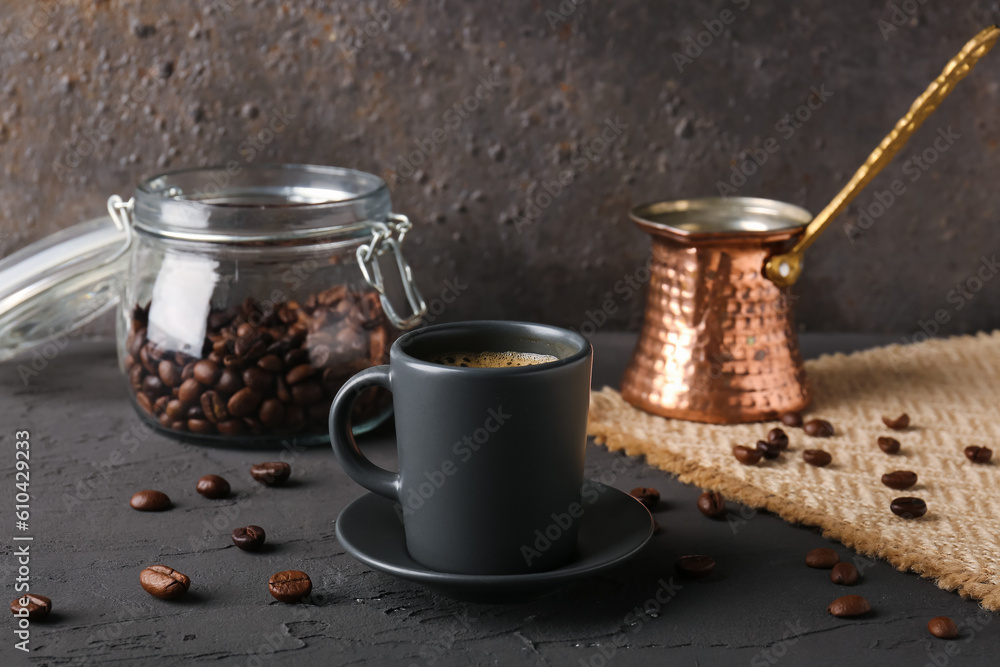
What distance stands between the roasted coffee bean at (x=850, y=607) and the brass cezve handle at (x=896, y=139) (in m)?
0.47

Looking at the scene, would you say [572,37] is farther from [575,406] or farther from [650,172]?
[575,406]

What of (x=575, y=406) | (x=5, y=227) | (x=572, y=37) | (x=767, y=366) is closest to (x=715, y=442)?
(x=767, y=366)

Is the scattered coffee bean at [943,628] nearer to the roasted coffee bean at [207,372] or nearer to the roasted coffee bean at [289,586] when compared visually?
the roasted coffee bean at [289,586]

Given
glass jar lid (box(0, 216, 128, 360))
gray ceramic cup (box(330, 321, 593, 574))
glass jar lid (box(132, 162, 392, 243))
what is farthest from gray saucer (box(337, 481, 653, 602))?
glass jar lid (box(0, 216, 128, 360))

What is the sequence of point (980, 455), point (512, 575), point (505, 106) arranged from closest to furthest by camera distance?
point (512, 575) → point (980, 455) → point (505, 106)

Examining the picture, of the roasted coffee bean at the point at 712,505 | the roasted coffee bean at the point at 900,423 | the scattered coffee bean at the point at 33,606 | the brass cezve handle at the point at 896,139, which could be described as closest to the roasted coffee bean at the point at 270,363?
the scattered coffee bean at the point at 33,606

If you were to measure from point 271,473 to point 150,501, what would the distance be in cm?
12

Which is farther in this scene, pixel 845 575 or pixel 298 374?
pixel 298 374

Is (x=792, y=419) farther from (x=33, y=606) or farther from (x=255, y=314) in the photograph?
(x=33, y=606)

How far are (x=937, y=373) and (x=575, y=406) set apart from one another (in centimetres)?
79

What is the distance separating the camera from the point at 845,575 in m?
0.74

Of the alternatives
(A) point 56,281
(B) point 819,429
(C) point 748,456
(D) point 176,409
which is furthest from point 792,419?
(A) point 56,281

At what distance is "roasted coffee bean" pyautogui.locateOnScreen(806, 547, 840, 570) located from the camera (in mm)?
765

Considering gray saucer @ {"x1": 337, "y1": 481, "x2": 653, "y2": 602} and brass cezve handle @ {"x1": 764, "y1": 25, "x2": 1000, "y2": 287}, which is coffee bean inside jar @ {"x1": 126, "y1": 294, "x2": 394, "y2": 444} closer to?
gray saucer @ {"x1": 337, "y1": 481, "x2": 653, "y2": 602}
